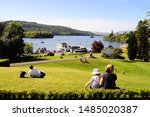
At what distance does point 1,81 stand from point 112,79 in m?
12.1

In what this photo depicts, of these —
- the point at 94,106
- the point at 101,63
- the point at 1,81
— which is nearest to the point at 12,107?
the point at 94,106

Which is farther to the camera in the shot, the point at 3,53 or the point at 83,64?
the point at 3,53

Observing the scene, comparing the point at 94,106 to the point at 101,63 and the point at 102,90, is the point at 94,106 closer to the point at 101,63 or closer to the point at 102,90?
the point at 102,90

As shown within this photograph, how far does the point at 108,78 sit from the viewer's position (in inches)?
758

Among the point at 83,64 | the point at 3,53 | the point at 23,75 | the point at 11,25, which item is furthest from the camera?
the point at 11,25

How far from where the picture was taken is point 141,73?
69.4 meters

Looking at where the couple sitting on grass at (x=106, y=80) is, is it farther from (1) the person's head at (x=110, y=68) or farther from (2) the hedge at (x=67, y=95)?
(2) the hedge at (x=67, y=95)

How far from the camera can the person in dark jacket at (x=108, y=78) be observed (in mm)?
18984

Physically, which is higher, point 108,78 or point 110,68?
point 110,68

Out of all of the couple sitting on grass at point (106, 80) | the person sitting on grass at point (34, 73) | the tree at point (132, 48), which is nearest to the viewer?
the couple sitting on grass at point (106, 80)

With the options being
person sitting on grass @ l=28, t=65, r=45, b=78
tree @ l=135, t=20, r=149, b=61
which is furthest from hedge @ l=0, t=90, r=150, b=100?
tree @ l=135, t=20, r=149, b=61

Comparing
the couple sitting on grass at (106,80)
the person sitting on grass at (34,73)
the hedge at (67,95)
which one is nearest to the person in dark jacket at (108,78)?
the couple sitting on grass at (106,80)

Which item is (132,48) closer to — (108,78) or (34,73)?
(34,73)

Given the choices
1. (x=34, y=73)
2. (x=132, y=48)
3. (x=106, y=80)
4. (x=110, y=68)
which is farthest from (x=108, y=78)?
(x=132, y=48)
